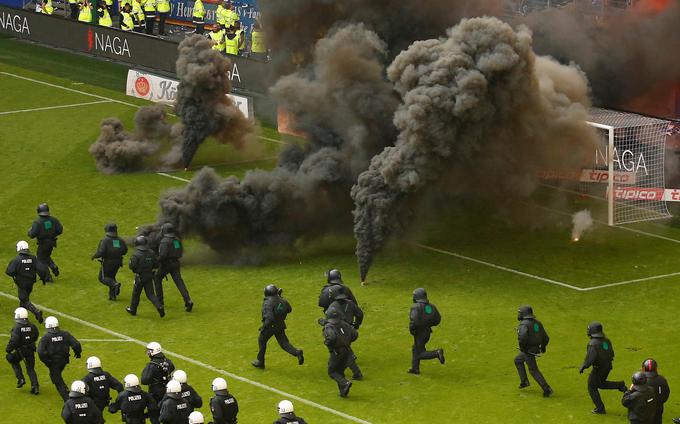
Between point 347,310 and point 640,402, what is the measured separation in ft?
19.1

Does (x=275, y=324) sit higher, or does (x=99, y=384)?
(x=275, y=324)

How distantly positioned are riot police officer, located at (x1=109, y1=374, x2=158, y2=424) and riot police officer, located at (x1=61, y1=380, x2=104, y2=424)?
0.50 meters

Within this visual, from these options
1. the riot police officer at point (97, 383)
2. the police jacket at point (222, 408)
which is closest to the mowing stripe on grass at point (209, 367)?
the police jacket at point (222, 408)

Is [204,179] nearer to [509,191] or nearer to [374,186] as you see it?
[374,186]

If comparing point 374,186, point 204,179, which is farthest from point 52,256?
point 374,186

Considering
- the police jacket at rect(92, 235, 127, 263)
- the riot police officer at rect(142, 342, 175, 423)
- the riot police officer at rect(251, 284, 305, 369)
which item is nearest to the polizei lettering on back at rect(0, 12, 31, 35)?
the police jacket at rect(92, 235, 127, 263)

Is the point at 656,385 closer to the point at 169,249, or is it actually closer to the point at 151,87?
the point at 169,249

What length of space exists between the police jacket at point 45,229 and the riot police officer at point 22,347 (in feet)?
18.5

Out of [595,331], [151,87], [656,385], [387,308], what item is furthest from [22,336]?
[151,87]

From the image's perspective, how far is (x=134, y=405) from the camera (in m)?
21.9

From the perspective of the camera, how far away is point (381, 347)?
27500mm

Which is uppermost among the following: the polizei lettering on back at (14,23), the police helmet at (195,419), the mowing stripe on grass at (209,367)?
the polizei lettering on back at (14,23)

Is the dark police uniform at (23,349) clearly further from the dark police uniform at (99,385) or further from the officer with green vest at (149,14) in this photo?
the officer with green vest at (149,14)

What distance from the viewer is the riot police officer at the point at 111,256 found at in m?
30.0
